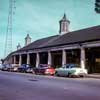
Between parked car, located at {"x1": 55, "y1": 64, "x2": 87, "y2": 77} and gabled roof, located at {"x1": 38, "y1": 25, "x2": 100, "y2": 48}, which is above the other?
gabled roof, located at {"x1": 38, "y1": 25, "x2": 100, "y2": 48}

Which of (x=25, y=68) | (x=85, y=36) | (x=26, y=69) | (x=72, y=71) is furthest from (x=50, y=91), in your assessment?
(x=25, y=68)

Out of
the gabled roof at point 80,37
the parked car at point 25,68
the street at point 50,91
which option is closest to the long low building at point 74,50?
the gabled roof at point 80,37

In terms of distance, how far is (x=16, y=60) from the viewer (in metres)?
77.9

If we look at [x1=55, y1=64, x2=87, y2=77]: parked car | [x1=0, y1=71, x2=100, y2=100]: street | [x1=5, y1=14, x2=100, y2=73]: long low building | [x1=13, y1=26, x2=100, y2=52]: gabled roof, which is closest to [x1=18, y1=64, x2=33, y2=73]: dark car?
[x1=5, y1=14, x2=100, y2=73]: long low building

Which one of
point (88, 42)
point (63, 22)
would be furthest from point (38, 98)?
point (63, 22)

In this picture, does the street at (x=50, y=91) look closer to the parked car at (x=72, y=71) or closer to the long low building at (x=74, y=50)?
the parked car at (x=72, y=71)

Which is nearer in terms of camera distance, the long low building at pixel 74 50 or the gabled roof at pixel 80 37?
the long low building at pixel 74 50

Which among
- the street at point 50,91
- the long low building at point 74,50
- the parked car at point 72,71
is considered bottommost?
the street at point 50,91

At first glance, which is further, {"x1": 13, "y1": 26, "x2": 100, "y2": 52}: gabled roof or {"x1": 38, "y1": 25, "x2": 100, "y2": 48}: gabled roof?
{"x1": 13, "y1": 26, "x2": 100, "y2": 52}: gabled roof

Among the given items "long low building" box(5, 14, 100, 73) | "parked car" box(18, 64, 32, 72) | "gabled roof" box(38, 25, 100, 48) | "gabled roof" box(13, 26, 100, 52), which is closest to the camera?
"long low building" box(5, 14, 100, 73)

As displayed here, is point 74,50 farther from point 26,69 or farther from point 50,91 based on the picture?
point 50,91

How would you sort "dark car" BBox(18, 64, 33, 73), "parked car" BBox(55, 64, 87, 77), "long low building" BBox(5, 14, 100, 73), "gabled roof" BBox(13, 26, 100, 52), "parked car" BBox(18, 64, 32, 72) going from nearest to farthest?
"parked car" BBox(55, 64, 87, 77), "long low building" BBox(5, 14, 100, 73), "gabled roof" BBox(13, 26, 100, 52), "dark car" BBox(18, 64, 33, 73), "parked car" BBox(18, 64, 32, 72)

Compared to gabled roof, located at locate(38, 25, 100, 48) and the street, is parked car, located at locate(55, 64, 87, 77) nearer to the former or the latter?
gabled roof, located at locate(38, 25, 100, 48)

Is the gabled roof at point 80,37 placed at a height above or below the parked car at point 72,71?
above
